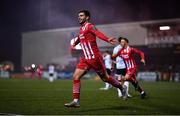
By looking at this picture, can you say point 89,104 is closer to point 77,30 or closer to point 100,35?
point 100,35

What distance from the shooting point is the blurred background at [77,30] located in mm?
39844

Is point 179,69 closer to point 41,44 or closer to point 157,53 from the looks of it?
point 157,53

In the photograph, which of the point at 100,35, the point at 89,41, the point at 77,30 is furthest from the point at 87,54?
the point at 77,30

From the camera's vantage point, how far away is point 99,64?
391 inches

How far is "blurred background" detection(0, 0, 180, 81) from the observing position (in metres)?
39.8

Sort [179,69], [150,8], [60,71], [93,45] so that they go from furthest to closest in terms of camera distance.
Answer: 1. [60,71]
2. [150,8]
3. [179,69]
4. [93,45]

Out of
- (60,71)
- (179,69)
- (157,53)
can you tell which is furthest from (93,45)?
(60,71)

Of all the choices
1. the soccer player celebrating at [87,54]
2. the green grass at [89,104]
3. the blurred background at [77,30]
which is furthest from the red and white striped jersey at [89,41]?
the blurred background at [77,30]

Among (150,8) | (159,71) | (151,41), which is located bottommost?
(159,71)

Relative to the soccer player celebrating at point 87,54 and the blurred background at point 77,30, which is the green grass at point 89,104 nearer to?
the soccer player celebrating at point 87,54

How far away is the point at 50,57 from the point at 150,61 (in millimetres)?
11569

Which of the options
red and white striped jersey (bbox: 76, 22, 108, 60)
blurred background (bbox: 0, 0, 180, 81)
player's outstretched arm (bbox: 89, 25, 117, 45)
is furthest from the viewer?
blurred background (bbox: 0, 0, 180, 81)

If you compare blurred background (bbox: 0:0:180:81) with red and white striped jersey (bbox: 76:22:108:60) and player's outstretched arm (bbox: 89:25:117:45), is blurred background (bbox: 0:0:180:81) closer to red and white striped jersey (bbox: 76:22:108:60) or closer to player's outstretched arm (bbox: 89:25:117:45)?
red and white striped jersey (bbox: 76:22:108:60)

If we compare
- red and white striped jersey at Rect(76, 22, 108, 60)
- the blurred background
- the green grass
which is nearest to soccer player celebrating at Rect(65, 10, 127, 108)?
red and white striped jersey at Rect(76, 22, 108, 60)
